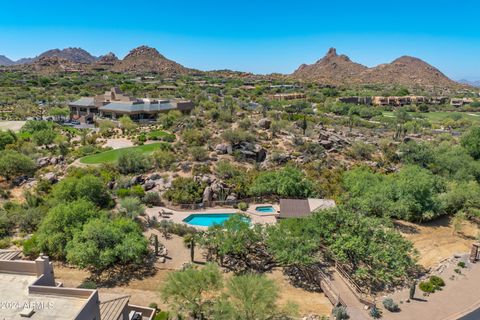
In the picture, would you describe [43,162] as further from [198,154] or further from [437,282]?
[437,282]

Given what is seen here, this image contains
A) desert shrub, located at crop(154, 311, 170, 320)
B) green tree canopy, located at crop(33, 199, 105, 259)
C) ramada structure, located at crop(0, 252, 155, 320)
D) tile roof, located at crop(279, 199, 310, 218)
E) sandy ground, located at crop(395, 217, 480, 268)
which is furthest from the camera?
tile roof, located at crop(279, 199, 310, 218)

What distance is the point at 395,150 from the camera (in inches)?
1918

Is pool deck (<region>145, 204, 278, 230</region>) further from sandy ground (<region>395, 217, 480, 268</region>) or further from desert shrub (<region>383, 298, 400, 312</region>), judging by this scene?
desert shrub (<region>383, 298, 400, 312</region>)

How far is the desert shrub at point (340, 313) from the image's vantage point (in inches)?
697

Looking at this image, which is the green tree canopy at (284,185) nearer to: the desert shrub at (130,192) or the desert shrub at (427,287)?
the desert shrub at (130,192)

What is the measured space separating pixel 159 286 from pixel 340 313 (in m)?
10.4

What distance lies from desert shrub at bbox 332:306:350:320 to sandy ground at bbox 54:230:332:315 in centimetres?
67

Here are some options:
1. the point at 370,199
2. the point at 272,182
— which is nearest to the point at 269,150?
the point at 272,182

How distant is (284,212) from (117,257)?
13.0m

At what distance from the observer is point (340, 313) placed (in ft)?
58.1

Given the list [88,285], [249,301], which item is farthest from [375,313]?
[88,285]

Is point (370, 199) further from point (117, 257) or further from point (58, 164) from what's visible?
point (58, 164)

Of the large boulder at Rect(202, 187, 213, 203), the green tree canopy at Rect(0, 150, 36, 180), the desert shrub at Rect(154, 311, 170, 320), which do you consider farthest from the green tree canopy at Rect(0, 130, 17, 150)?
the desert shrub at Rect(154, 311, 170, 320)

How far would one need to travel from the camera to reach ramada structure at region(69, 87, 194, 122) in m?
67.6
